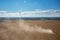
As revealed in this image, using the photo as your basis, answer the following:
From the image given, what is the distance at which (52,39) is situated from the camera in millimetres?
1226

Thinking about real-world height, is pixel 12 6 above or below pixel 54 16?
above

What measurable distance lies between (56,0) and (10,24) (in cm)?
57

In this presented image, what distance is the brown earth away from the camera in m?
1.24

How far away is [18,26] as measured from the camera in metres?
1.27

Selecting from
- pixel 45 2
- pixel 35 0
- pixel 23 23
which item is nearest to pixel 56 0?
pixel 45 2

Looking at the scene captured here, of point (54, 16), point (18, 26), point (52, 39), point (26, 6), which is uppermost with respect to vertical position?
point (26, 6)

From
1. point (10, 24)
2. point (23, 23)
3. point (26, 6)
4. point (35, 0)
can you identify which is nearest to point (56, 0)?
point (35, 0)

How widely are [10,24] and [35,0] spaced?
384 mm

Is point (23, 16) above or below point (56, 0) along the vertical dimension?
below

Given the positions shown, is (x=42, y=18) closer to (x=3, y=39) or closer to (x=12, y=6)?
(x=12, y=6)

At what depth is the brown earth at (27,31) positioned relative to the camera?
4.08 feet

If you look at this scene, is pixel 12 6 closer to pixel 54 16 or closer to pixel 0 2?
pixel 0 2

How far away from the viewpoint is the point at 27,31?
1.26m

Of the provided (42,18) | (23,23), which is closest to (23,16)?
(23,23)
